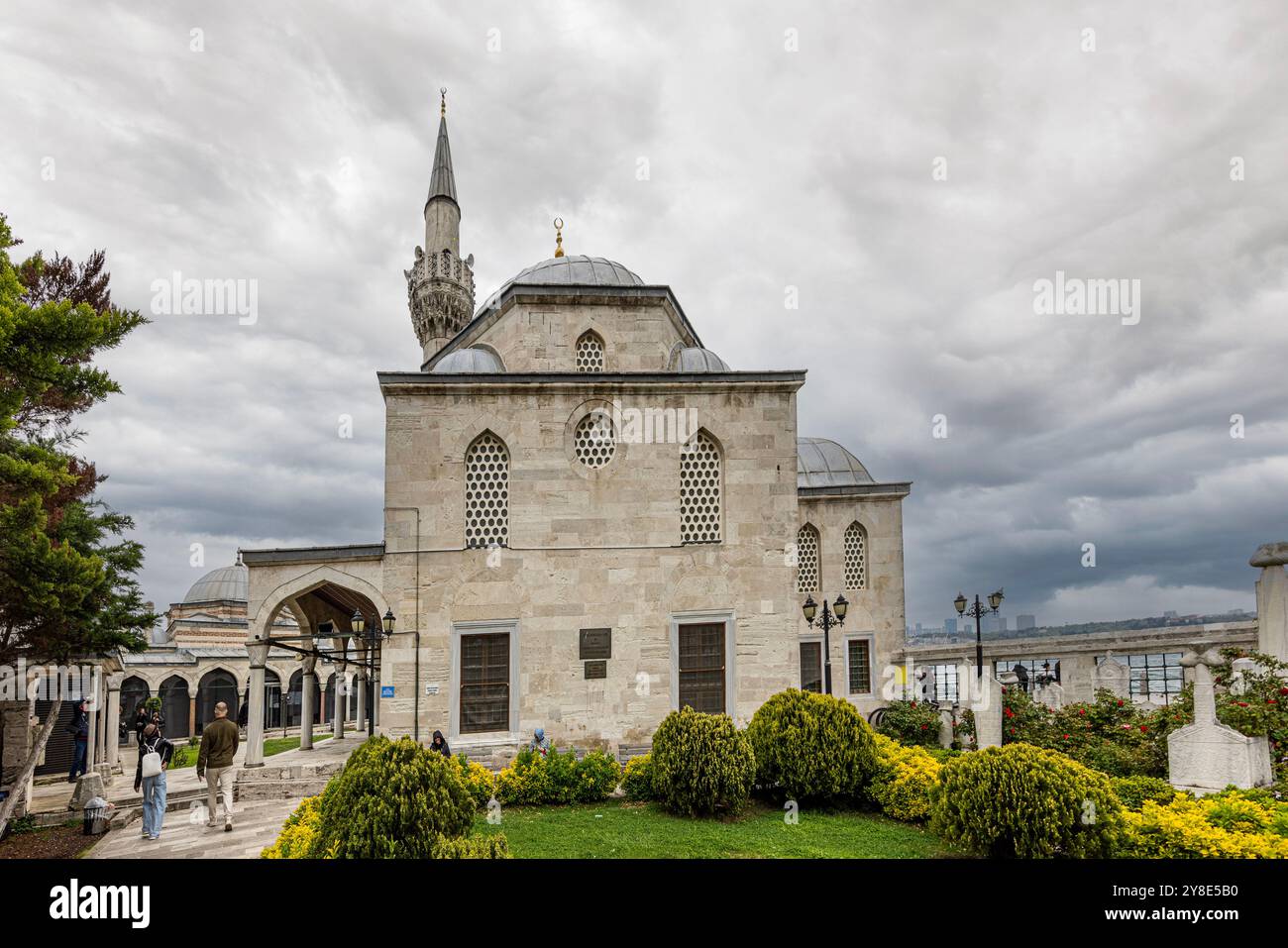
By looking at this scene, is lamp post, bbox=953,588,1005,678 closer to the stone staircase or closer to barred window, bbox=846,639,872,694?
barred window, bbox=846,639,872,694

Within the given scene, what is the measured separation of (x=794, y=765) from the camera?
9734 mm

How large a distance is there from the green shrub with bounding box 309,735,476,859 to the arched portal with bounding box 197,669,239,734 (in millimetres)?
26520

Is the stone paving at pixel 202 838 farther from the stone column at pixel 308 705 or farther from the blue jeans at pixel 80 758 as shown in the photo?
the blue jeans at pixel 80 758

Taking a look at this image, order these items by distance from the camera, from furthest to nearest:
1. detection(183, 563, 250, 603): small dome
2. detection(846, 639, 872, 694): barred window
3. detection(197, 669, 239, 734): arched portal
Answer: detection(183, 563, 250, 603): small dome, detection(197, 669, 239, 734): arched portal, detection(846, 639, 872, 694): barred window

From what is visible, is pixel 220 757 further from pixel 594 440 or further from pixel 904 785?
pixel 904 785

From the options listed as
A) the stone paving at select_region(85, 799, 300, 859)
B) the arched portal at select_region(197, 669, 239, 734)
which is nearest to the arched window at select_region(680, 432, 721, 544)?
the stone paving at select_region(85, 799, 300, 859)

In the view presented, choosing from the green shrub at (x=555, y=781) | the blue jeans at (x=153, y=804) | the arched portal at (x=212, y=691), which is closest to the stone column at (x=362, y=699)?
the blue jeans at (x=153, y=804)

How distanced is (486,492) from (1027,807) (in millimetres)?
10650

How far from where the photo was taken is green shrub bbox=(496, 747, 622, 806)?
10203 millimetres

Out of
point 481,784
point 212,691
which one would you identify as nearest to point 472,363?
point 481,784
